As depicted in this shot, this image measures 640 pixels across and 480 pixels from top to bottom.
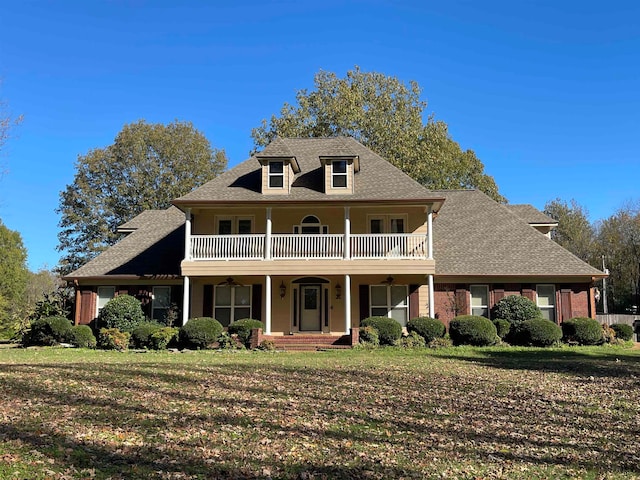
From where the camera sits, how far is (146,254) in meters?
24.1

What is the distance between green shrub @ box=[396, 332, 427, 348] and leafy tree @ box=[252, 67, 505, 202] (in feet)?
60.8

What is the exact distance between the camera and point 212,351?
18.6m

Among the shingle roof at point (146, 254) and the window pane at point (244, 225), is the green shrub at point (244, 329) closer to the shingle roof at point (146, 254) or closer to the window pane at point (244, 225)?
the shingle roof at point (146, 254)

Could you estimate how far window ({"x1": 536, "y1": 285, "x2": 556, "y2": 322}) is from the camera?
73.2 feet

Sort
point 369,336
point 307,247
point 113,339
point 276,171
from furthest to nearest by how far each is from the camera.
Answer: point 276,171
point 307,247
point 113,339
point 369,336

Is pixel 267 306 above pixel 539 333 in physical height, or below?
above

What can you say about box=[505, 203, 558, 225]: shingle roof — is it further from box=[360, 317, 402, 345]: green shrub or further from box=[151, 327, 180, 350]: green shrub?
box=[151, 327, 180, 350]: green shrub

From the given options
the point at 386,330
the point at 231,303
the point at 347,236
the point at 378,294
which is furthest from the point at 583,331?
the point at 231,303

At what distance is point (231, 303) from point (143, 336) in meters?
3.99

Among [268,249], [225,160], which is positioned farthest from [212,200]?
[225,160]

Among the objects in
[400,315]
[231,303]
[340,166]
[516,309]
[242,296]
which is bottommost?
[400,315]

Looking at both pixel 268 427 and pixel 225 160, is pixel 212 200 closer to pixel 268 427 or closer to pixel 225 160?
pixel 268 427

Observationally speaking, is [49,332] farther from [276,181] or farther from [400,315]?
[400,315]

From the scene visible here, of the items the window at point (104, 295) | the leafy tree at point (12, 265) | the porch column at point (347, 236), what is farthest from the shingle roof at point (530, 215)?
the leafy tree at point (12, 265)
